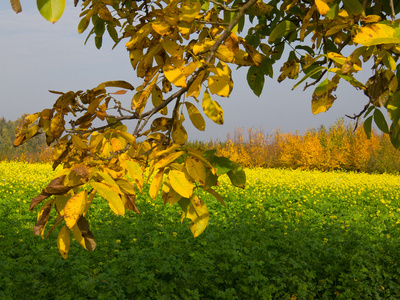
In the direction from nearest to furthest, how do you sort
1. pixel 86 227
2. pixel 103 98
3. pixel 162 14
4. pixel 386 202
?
1. pixel 86 227
2. pixel 162 14
3. pixel 103 98
4. pixel 386 202

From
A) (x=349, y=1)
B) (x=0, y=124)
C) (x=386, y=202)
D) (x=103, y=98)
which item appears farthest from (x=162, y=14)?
(x=0, y=124)

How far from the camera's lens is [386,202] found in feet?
28.5

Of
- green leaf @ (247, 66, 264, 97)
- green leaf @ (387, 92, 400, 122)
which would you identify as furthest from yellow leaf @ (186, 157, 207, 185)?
green leaf @ (247, 66, 264, 97)

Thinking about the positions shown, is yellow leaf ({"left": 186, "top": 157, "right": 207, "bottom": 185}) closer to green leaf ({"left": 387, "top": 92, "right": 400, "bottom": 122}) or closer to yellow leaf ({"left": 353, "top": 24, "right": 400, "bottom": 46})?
yellow leaf ({"left": 353, "top": 24, "right": 400, "bottom": 46})

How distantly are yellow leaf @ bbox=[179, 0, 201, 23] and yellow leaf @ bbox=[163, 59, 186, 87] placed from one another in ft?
0.44

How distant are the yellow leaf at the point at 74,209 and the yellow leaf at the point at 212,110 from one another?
1.43 feet

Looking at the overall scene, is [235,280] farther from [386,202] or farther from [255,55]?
[386,202]

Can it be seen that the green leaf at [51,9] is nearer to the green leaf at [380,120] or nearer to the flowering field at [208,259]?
the green leaf at [380,120]

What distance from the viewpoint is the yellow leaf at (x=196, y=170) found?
3.14 ft

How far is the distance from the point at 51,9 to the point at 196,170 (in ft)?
1.72

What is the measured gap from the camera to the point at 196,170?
961 mm

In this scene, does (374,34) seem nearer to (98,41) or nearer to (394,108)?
(394,108)

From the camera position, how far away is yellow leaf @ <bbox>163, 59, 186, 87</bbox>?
977 mm

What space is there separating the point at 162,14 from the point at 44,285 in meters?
3.12
